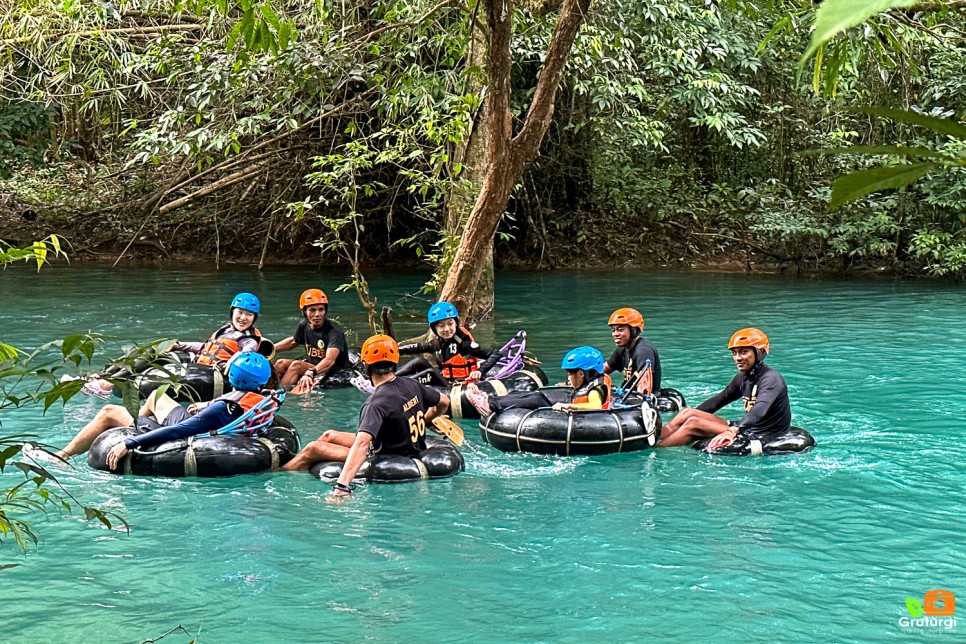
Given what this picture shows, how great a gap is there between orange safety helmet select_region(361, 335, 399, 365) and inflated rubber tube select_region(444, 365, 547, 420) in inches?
104

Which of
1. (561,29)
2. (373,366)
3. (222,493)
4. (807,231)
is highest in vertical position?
(561,29)

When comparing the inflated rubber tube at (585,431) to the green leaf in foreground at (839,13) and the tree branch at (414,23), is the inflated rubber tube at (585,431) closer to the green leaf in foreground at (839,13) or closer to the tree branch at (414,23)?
the tree branch at (414,23)

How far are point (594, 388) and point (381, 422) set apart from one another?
2.15 metres

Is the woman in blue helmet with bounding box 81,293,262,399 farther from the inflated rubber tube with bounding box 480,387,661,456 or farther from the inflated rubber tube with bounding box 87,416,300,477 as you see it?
the inflated rubber tube with bounding box 480,387,661,456

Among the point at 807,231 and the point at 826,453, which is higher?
the point at 807,231

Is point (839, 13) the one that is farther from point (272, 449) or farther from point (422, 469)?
point (272, 449)

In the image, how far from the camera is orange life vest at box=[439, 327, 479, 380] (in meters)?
11.5

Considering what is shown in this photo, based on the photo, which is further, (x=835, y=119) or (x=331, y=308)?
(x=835, y=119)

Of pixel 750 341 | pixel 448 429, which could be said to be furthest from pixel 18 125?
pixel 750 341

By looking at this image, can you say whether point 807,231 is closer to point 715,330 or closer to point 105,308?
point 715,330

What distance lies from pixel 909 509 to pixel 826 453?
1.55 m

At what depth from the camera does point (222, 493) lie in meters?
Result: 8.11

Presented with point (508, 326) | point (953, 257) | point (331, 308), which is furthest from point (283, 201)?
point (953, 257)

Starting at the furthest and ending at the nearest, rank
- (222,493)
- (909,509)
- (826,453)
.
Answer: (826,453), (222,493), (909,509)
